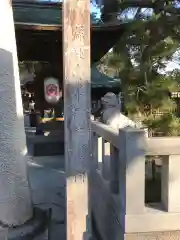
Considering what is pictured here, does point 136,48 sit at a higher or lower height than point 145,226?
higher

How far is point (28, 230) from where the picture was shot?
10.6ft

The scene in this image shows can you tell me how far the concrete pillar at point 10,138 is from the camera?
10.4 ft

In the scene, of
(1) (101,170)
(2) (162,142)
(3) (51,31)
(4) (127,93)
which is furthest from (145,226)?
(3) (51,31)

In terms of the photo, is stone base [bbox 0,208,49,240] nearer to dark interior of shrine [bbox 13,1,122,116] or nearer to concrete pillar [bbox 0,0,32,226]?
concrete pillar [bbox 0,0,32,226]

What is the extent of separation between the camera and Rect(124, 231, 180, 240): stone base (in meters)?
2.45

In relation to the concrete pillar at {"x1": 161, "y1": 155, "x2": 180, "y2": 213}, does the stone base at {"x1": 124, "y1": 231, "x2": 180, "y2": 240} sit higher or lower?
lower

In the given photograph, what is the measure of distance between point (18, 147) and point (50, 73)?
6254 millimetres

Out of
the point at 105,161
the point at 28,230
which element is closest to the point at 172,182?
the point at 105,161

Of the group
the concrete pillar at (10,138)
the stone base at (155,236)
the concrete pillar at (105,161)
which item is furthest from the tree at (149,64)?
the stone base at (155,236)

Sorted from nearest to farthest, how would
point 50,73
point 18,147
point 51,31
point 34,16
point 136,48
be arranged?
point 18,147 < point 136,48 < point 51,31 < point 34,16 < point 50,73

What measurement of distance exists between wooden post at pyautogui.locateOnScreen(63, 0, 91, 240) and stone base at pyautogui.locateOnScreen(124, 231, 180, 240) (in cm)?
38

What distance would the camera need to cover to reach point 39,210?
3723 mm

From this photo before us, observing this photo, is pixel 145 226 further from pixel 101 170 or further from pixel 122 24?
pixel 122 24

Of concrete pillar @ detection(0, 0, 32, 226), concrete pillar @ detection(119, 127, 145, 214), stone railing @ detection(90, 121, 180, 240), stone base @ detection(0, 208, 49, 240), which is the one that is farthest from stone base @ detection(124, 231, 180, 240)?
concrete pillar @ detection(0, 0, 32, 226)
